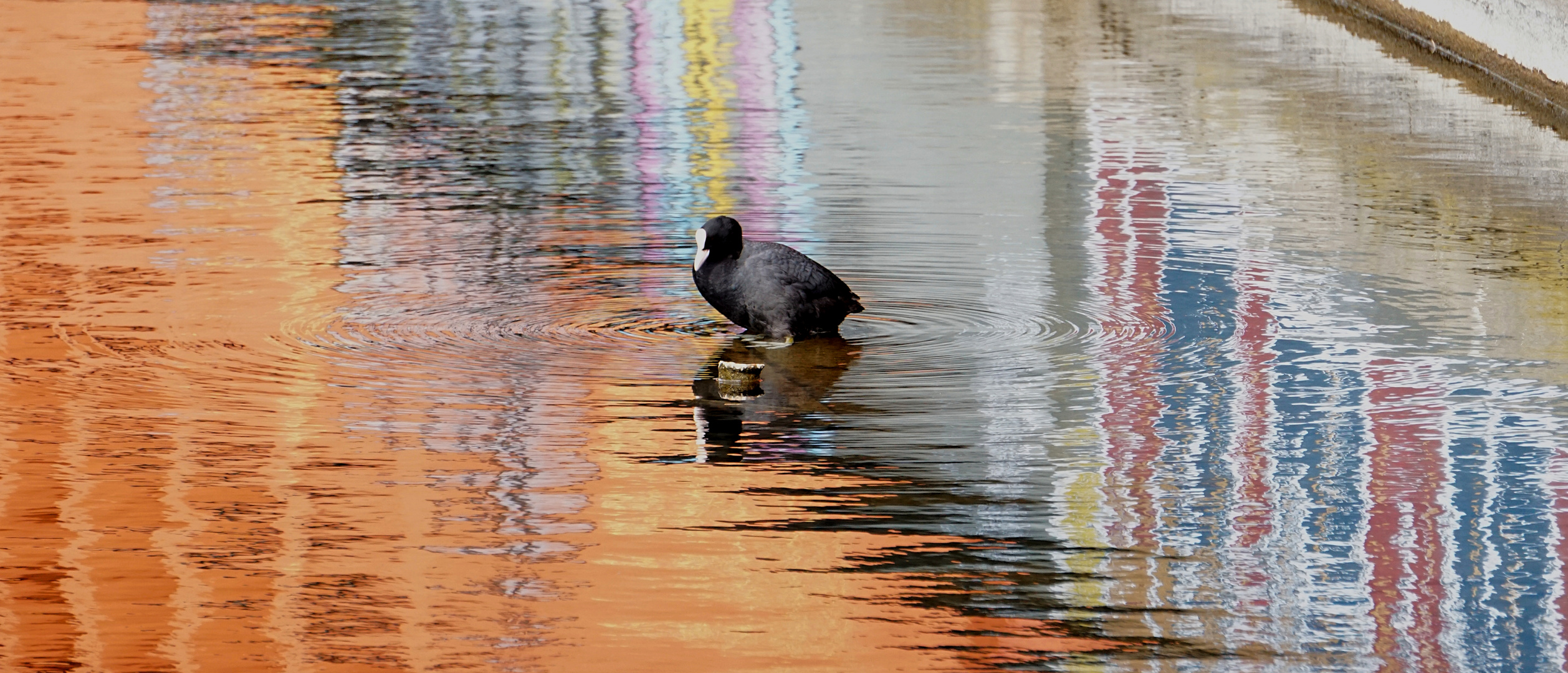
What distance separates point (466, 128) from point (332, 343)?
251 inches

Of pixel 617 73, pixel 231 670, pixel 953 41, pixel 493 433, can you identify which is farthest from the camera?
pixel 953 41

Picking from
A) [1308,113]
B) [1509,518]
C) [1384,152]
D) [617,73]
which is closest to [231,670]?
[1509,518]

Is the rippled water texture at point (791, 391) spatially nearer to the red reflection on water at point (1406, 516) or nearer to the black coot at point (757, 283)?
the red reflection on water at point (1406, 516)

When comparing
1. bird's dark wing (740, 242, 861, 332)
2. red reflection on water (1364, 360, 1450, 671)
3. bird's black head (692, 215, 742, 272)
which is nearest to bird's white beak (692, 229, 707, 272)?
bird's black head (692, 215, 742, 272)

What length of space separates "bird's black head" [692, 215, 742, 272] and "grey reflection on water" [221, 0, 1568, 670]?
33cm

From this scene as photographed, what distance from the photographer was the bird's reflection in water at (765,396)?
281 inches

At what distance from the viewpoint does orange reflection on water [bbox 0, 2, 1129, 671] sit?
208 inches

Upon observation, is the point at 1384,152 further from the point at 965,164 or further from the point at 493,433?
the point at 493,433

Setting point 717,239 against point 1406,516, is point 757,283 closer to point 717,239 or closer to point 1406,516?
point 717,239

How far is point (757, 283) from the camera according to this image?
8461 mm

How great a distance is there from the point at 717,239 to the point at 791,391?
0.78m

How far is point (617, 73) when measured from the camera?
58.4ft

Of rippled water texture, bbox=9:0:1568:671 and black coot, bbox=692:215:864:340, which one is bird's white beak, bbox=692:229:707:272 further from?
rippled water texture, bbox=9:0:1568:671

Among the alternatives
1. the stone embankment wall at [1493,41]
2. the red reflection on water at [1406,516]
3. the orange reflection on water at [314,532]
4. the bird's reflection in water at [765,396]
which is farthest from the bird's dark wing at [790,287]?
the stone embankment wall at [1493,41]
